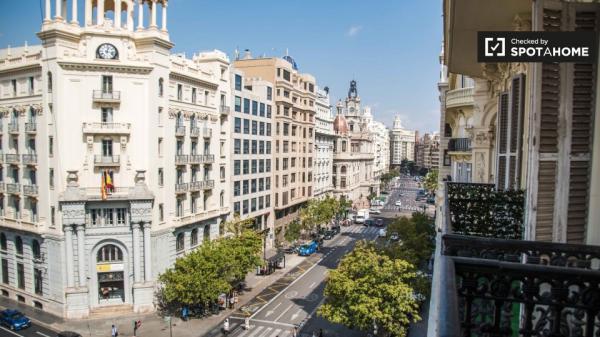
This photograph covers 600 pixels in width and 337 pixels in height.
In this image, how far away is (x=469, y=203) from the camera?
33.5ft

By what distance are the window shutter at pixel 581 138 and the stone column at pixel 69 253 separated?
3444 cm

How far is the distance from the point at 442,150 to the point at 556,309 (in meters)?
36.1

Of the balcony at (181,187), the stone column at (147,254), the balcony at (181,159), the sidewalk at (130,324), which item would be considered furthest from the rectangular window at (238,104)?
the sidewalk at (130,324)

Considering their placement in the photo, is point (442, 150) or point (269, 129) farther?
point (269, 129)

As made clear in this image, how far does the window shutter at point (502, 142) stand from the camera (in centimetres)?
1218

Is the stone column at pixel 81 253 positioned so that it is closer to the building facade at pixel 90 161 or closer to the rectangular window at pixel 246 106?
the building facade at pixel 90 161

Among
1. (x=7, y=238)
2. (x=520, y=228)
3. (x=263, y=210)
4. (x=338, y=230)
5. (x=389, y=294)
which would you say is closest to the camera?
(x=520, y=228)

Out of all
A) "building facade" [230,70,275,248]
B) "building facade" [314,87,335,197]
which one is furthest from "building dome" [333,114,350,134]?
"building facade" [230,70,275,248]

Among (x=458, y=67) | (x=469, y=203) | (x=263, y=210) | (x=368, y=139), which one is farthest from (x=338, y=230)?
(x=469, y=203)

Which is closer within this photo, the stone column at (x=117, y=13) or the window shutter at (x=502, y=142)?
the window shutter at (x=502, y=142)

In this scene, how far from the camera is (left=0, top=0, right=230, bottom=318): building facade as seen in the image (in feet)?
107

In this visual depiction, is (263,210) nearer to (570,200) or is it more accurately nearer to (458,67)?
(458,67)

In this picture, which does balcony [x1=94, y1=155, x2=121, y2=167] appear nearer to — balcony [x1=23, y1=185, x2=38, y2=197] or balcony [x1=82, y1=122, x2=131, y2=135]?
balcony [x1=82, y1=122, x2=131, y2=135]

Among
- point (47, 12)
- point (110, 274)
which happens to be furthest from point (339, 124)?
point (47, 12)
